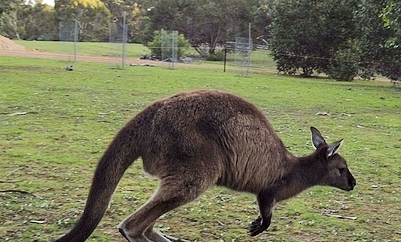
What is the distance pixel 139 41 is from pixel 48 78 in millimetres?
34957

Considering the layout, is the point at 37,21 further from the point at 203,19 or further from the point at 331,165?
the point at 331,165

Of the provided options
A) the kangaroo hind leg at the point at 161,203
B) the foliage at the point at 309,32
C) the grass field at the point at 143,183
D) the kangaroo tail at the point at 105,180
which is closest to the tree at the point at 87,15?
the foliage at the point at 309,32

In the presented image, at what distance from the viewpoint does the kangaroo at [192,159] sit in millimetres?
3375

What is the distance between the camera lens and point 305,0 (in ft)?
88.1

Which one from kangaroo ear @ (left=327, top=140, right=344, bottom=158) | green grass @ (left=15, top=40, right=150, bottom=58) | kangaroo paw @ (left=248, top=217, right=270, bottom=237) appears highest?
kangaroo ear @ (left=327, top=140, right=344, bottom=158)

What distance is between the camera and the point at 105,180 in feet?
11.0

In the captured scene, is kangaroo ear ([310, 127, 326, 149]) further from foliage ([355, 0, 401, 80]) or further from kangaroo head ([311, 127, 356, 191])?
foliage ([355, 0, 401, 80])

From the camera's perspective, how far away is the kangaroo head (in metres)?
4.26

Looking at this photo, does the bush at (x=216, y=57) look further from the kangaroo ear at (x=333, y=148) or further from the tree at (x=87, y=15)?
the kangaroo ear at (x=333, y=148)

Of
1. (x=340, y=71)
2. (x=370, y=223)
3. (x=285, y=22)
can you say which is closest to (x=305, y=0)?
(x=285, y=22)

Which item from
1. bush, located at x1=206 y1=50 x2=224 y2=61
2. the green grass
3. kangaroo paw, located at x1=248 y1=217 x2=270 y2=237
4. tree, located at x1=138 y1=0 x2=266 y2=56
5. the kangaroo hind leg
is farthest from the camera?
tree, located at x1=138 y1=0 x2=266 y2=56

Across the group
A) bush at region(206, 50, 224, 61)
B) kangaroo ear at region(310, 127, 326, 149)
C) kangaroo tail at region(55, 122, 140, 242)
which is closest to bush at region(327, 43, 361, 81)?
bush at region(206, 50, 224, 61)

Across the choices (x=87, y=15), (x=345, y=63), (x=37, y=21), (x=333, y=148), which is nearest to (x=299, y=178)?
(x=333, y=148)

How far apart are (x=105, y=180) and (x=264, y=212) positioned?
114 centimetres
